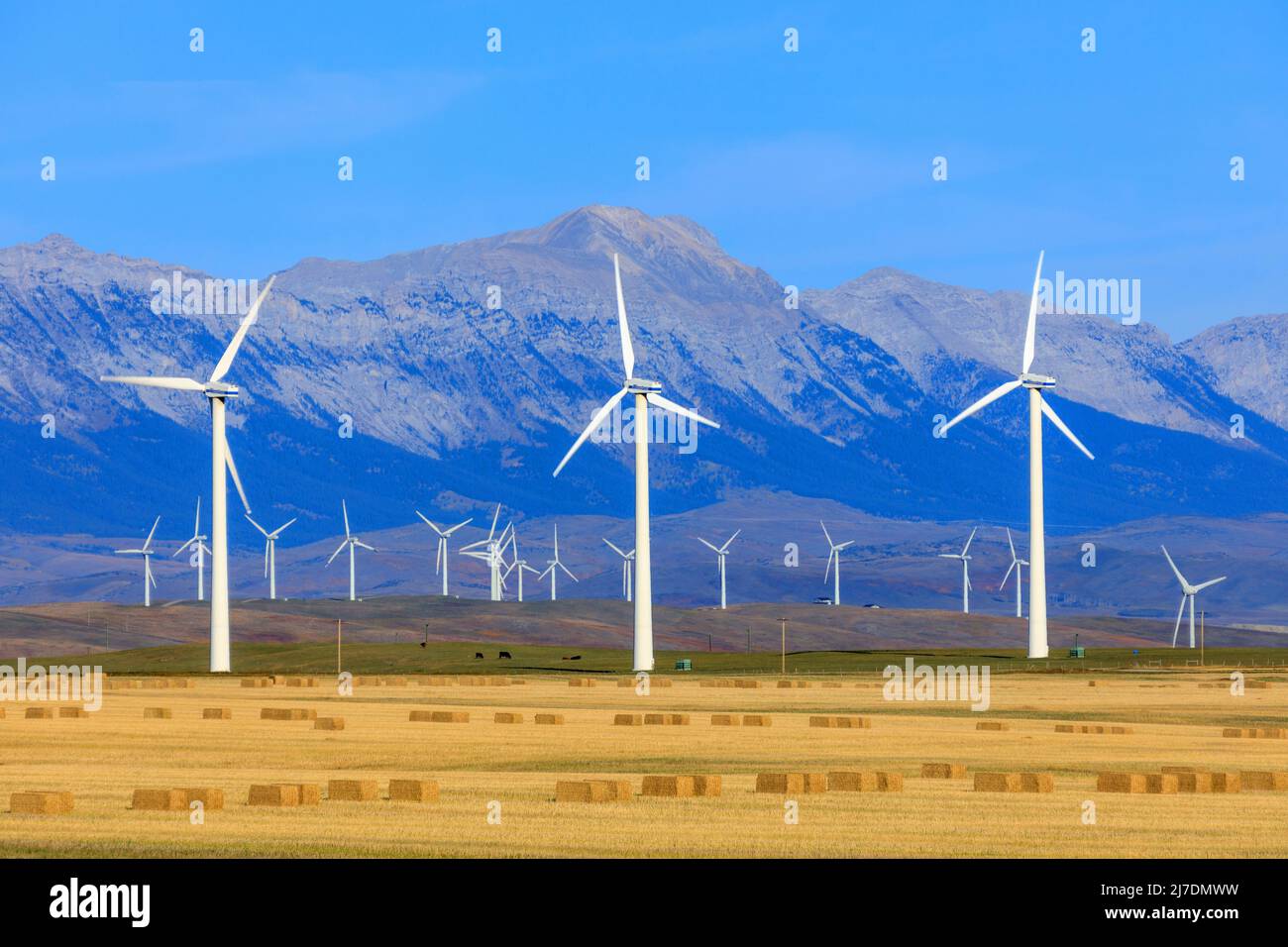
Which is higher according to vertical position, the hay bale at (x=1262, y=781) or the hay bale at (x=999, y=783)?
the hay bale at (x=999, y=783)

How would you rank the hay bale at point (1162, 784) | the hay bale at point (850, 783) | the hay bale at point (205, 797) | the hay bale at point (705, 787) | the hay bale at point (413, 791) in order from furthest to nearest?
1. the hay bale at point (1162, 784)
2. the hay bale at point (850, 783)
3. the hay bale at point (705, 787)
4. the hay bale at point (413, 791)
5. the hay bale at point (205, 797)

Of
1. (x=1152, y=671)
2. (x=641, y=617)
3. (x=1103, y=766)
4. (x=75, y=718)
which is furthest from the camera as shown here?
(x=1152, y=671)

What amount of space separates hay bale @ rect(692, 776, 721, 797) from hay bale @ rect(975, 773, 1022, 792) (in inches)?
296

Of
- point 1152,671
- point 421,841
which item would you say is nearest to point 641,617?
point 1152,671

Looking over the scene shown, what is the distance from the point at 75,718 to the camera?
102m

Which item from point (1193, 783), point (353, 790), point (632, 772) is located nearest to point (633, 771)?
point (632, 772)

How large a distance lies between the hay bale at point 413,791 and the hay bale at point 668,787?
5.87 m

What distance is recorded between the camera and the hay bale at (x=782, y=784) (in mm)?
63969

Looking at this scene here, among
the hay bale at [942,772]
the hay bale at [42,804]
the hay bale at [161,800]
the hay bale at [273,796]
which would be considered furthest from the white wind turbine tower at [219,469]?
the hay bale at [42,804]

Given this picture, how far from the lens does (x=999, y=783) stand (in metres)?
65.4

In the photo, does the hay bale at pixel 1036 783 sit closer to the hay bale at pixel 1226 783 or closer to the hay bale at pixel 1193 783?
the hay bale at pixel 1193 783
